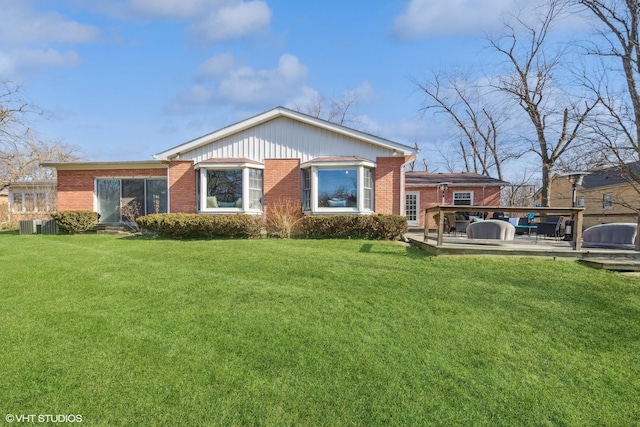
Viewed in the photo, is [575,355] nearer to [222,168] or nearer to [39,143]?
[222,168]

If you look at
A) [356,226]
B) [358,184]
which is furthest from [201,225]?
[358,184]

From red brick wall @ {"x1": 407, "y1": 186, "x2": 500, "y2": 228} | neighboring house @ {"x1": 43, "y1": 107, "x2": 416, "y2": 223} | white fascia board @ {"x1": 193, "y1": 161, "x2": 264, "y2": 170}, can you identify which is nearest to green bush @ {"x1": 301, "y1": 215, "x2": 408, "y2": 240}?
neighboring house @ {"x1": 43, "y1": 107, "x2": 416, "y2": 223}

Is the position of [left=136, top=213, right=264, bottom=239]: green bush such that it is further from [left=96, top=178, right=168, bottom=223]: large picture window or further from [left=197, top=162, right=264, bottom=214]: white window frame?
[left=96, top=178, right=168, bottom=223]: large picture window

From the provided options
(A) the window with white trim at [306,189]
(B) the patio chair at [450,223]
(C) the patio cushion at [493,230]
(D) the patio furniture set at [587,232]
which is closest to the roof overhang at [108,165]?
(A) the window with white trim at [306,189]

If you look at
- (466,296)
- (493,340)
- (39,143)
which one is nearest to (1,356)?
(493,340)

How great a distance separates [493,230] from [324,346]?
7.65 m

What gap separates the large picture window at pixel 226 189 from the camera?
13305mm

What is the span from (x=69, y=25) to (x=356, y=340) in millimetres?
21097

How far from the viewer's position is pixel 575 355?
3.96 metres

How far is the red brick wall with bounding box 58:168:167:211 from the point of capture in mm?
15602

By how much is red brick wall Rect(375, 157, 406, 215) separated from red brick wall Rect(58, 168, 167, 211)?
9.96 metres

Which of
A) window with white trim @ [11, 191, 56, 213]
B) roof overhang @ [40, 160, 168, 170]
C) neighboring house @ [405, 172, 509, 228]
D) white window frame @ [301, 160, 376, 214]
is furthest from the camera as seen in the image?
window with white trim @ [11, 191, 56, 213]

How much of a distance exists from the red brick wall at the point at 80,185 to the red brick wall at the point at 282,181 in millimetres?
5818

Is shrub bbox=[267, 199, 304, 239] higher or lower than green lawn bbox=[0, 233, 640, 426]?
higher
